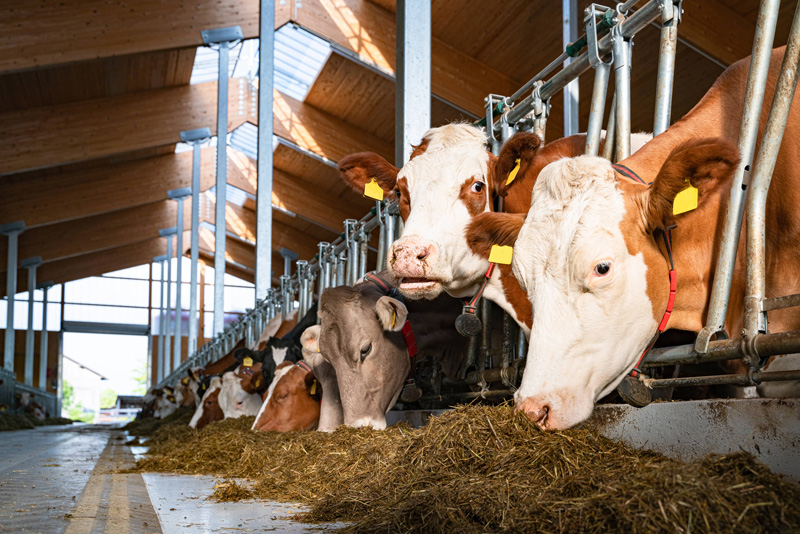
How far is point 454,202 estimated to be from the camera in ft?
12.5

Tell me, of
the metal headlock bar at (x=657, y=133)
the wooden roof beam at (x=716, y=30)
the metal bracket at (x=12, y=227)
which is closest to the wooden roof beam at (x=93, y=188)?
the metal bracket at (x=12, y=227)

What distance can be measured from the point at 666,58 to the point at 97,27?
12424mm

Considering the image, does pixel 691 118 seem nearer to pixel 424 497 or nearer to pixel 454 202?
pixel 454 202

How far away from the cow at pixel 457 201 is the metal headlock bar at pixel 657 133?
0.26m

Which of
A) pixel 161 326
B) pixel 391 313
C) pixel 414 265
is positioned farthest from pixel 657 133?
pixel 161 326

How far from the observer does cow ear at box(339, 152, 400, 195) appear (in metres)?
4.52

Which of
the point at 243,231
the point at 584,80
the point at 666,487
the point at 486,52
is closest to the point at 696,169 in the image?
the point at 666,487

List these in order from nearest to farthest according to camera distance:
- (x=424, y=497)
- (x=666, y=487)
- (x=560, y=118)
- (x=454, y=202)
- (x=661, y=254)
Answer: (x=666, y=487), (x=424, y=497), (x=661, y=254), (x=454, y=202), (x=560, y=118)

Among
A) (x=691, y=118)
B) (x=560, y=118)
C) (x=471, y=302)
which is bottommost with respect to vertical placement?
(x=471, y=302)

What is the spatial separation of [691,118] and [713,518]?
5.77 feet

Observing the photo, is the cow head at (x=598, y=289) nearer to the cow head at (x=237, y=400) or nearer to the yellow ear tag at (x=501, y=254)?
the yellow ear tag at (x=501, y=254)

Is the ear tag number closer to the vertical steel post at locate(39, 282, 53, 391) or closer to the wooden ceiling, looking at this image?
the wooden ceiling

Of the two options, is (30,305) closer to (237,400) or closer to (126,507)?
(237,400)

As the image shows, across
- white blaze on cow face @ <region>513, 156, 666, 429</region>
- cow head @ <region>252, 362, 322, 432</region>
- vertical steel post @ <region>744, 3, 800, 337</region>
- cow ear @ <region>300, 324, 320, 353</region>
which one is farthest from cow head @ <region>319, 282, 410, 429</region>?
vertical steel post @ <region>744, 3, 800, 337</region>
